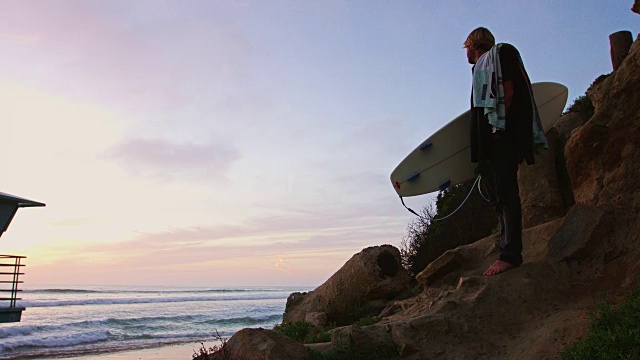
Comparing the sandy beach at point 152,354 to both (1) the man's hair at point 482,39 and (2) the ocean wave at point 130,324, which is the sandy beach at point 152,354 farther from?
(1) the man's hair at point 482,39

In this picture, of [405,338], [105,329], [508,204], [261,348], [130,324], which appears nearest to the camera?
[261,348]

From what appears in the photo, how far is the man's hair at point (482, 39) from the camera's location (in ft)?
19.6

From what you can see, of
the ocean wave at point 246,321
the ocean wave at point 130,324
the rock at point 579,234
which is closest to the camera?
the rock at point 579,234

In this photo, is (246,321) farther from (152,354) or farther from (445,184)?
(445,184)

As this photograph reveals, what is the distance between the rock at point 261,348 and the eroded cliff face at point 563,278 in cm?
10

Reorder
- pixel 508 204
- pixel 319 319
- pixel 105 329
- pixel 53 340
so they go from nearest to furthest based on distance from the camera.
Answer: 1. pixel 508 204
2. pixel 319 319
3. pixel 53 340
4. pixel 105 329

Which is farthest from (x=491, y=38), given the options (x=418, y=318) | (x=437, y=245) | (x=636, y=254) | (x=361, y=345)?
(x=437, y=245)

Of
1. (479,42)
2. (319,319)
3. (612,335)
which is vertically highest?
(479,42)

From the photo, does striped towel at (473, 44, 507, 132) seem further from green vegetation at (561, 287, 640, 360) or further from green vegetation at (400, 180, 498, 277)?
green vegetation at (400, 180, 498, 277)

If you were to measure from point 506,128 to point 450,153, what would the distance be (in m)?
1.86

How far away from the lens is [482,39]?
5973mm

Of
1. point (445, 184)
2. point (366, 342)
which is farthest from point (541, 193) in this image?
point (366, 342)

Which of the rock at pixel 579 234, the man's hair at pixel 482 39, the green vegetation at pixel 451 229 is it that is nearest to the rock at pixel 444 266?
the rock at pixel 579 234

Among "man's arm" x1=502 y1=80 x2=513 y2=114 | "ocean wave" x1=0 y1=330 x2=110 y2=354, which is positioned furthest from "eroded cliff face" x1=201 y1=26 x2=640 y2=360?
"ocean wave" x1=0 y1=330 x2=110 y2=354
